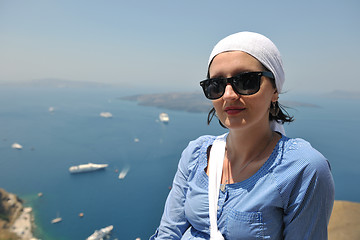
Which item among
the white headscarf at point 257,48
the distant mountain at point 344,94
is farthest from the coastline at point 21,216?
Result: the distant mountain at point 344,94

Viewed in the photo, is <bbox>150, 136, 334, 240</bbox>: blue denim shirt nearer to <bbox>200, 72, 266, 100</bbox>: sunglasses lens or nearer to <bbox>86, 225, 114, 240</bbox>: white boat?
<bbox>200, 72, 266, 100</bbox>: sunglasses lens

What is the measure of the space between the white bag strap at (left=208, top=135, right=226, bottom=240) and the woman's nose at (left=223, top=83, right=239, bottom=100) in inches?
7.2

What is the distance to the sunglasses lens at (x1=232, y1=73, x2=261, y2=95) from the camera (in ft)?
1.65

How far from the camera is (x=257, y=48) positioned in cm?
50

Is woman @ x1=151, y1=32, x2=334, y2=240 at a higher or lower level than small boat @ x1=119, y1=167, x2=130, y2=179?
higher

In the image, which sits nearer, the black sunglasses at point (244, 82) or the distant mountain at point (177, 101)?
the black sunglasses at point (244, 82)

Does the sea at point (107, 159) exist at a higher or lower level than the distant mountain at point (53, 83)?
lower

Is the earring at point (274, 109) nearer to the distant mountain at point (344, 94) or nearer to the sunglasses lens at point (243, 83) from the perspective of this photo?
the sunglasses lens at point (243, 83)

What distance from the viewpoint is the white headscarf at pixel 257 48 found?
503 mm

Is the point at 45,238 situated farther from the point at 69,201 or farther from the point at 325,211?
the point at 325,211

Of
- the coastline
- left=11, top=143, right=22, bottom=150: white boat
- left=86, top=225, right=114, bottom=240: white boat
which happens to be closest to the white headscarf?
the coastline

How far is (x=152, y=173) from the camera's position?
15.1 metres

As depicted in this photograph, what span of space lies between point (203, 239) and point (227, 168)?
0.19 metres

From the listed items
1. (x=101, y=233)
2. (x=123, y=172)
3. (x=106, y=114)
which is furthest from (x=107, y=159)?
(x=106, y=114)
